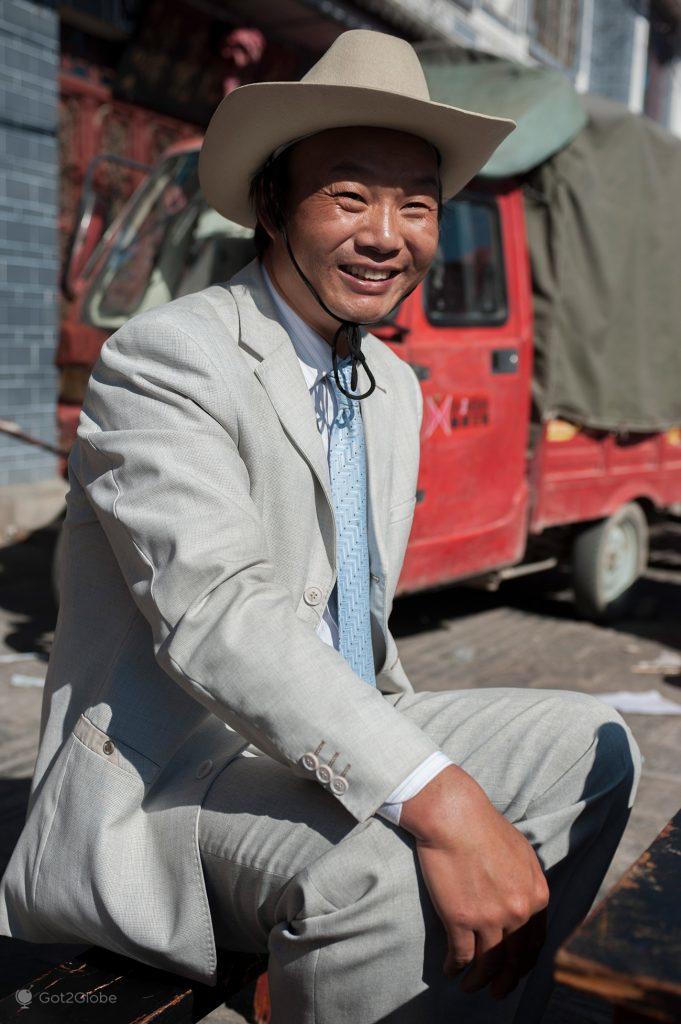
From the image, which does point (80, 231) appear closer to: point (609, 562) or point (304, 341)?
point (609, 562)

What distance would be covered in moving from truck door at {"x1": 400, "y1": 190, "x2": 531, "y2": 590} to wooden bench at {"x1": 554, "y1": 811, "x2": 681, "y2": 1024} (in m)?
3.89

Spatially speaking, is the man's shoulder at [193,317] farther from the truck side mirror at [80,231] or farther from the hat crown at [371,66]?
the truck side mirror at [80,231]

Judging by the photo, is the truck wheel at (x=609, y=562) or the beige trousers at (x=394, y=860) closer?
the beige trousers at (x=394, y=860)

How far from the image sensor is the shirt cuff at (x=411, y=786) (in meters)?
1.57

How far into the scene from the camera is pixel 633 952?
110cm

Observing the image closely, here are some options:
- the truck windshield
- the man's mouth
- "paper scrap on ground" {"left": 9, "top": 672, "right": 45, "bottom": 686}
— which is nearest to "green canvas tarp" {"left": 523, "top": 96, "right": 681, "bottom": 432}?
the truck windshield

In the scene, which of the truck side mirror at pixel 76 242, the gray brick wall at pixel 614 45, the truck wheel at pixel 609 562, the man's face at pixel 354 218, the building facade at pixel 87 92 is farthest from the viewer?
the gray brick wall at pixel 614 45

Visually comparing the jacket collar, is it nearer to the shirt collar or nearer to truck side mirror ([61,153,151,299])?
the shirt collar

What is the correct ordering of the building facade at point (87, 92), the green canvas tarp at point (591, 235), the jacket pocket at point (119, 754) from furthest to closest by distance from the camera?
the building facade at point (87, 92) → the green canvas tarp at point (591, 235) → the jacket pocket at point (119, 754)

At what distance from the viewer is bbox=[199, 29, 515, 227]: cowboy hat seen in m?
1.97

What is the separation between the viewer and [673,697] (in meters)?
5.14

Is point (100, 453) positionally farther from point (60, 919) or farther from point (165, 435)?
point (60, 919)

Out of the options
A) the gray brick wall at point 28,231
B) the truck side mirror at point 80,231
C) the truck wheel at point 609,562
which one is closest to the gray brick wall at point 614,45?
the gray brick wall at point 28,231

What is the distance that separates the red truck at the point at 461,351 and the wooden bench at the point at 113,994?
342 centimetres
